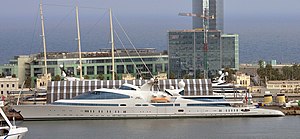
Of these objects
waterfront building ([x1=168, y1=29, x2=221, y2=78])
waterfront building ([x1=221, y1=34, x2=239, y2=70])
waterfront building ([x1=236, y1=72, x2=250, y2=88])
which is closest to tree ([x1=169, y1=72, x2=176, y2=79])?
waterfront building ([x1=168, y1=29, x2=221, y2=78])

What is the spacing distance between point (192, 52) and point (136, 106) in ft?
76.7

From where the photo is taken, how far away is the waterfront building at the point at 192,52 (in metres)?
64.8

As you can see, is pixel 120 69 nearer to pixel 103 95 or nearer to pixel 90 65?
pixel 90 65

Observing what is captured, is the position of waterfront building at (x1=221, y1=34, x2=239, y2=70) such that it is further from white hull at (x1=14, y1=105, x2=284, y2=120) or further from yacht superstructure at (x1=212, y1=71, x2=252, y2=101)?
white hull at (x1=14, y1=105, x2=284, y2=120)

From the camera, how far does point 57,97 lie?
145 ft

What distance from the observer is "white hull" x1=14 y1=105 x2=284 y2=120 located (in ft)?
137

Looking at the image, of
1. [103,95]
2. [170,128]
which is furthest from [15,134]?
[103,95]

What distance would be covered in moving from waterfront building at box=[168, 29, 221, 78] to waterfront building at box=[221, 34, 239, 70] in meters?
0.92

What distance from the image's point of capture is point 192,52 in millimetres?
65375

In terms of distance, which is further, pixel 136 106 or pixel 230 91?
pixel 230 91

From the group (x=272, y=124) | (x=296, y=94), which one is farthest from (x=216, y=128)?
(x=296, y=94)

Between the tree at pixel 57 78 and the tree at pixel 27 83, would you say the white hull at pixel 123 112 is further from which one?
the tree at pixel 27 83

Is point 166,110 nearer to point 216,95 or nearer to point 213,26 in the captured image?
point 216,95

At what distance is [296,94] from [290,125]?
1175cm
